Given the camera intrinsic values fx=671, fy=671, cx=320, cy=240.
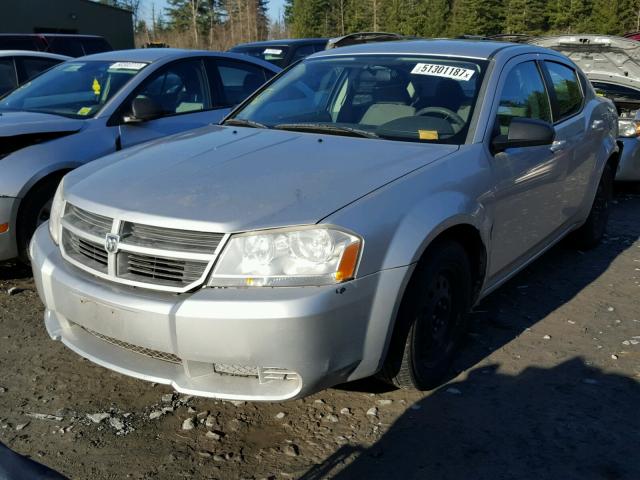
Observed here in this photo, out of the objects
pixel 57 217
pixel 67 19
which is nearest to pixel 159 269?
pixel 57 217

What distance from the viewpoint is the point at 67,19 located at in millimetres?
28344

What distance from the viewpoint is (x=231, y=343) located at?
2.55 metres

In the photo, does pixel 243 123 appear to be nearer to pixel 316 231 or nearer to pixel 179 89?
pixel 316 231

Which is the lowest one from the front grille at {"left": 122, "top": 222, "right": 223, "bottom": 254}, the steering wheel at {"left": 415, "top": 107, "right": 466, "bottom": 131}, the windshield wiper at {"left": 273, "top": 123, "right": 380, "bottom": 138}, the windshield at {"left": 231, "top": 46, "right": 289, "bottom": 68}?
the front grille at {"left": 122, "top": 222, "right": 223, "bottom": 254}

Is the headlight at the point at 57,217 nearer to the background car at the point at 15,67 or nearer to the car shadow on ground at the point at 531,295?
the car shadow on ground at the point at 531,295

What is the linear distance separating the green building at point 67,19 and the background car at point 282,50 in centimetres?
1722

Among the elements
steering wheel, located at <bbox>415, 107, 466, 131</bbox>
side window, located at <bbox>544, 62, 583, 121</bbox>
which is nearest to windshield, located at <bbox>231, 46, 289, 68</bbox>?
side window, located at <bbox>544, 62, 583, 121</bbox>

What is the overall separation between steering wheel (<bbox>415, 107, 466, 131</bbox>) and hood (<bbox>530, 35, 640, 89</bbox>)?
15.6ft

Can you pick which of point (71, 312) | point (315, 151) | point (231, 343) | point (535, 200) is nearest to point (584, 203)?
point (535, 200)

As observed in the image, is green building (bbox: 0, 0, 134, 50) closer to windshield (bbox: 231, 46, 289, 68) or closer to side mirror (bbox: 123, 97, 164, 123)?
windshield (bbox: 231, 46, 289, 68)

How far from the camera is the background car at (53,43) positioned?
509 inches

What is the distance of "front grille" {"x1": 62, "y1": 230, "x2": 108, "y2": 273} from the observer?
114 inches

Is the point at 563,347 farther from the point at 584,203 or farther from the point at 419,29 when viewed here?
the point at 419,29

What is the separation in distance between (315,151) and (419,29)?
170 ft
